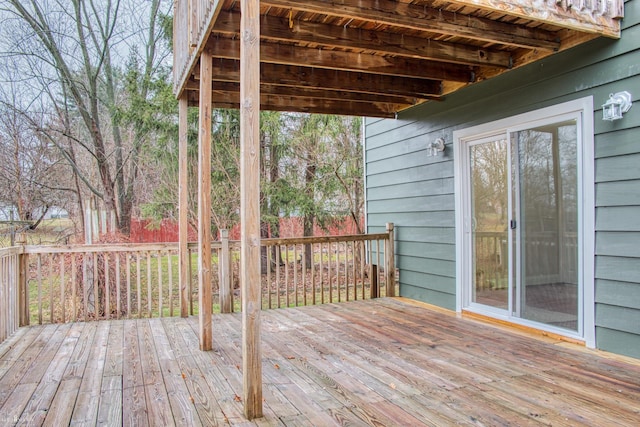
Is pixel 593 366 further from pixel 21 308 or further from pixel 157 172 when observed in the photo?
pixel 157 172

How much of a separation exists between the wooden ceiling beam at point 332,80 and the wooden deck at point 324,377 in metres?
2.56

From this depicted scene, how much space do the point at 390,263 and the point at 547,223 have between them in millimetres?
2450

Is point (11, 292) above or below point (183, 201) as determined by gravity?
below

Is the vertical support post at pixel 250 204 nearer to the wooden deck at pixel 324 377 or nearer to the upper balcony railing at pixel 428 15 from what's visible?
the wooden deck at pixel 324 377

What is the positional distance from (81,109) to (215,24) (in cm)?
532

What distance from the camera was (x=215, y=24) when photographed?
311 cm

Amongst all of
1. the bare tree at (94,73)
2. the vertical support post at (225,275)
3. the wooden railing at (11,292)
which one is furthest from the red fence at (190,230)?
the vertical support post at (225,275)

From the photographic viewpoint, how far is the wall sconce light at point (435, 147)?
16.8 ft

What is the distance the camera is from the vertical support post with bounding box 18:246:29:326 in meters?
4.53

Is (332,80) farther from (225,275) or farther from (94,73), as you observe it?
(94,73)

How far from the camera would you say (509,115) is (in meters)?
4.25

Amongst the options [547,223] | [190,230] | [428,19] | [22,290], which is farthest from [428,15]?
[190,230]

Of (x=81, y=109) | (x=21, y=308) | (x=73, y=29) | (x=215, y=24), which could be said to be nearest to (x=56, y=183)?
(x=81, y=109)

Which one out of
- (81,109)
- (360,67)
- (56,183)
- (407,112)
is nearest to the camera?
(360,67)
